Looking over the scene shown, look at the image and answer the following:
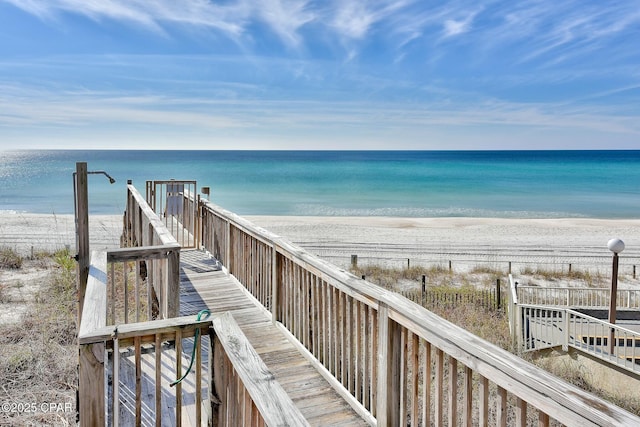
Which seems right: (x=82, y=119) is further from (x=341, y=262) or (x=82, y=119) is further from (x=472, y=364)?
(x=472, y=364)

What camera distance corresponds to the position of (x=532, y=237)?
76.4 ft

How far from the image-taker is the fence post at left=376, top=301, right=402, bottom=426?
8.41 feet

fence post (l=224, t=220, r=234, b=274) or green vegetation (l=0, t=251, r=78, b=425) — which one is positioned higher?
fence post (l=224, t=220, r=234, b=274)

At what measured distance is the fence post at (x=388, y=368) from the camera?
8.41ft

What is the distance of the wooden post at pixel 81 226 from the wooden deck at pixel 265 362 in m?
1.21

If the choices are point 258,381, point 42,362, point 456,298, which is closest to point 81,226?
point 42,362

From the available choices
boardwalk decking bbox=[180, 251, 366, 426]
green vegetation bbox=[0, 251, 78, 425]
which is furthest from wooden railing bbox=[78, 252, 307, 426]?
green vegetation bbox=[0, 251, 78, 425]

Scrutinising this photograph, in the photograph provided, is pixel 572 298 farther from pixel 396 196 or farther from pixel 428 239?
pixel 396 196

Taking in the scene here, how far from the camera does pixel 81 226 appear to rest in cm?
488

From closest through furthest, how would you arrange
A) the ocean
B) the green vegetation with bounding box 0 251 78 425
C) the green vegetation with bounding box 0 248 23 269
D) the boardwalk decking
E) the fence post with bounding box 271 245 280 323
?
the boardwalk decking
the green vegetation with bounding box 0 251 78 425
the fence post with bounding box 271 245 280 323
the green vegetation with bounding box 0 248 23 269
the ocean

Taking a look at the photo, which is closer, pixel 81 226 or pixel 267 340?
pixel 267 340

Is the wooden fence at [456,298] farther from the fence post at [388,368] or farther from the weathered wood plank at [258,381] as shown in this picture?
the weathered wood plank at [258,381]

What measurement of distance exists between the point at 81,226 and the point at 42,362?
6.94ft

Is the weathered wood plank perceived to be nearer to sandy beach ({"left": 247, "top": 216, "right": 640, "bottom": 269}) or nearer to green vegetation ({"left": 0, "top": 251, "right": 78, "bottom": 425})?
green vegetation ({"left": 0, "top": 251, "right": 78, "bottom": 425})
